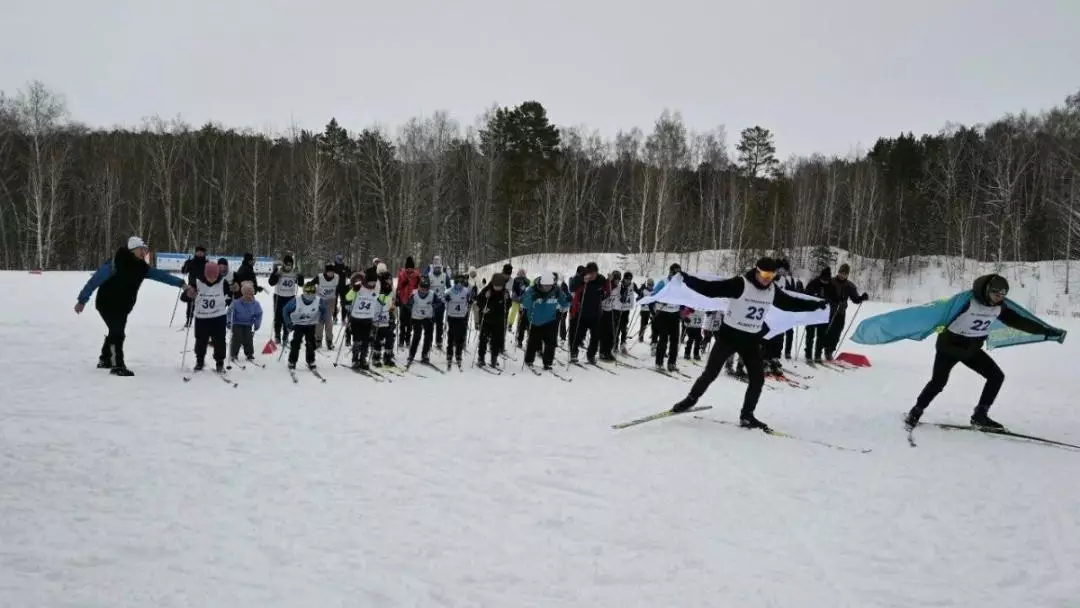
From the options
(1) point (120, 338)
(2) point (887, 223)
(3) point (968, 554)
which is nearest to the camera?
(3) point (968, 554)

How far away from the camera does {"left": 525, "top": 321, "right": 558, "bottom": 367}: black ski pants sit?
36.9 ft

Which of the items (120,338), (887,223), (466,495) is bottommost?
(466,495)

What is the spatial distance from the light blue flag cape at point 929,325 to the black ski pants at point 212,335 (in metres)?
9.28

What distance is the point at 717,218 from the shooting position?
46.5 m

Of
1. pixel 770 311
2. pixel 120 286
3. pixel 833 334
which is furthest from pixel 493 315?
pixel 833 334

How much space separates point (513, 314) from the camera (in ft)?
49.0

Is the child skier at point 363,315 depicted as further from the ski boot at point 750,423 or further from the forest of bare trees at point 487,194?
the forest of bare trees at point 487,194

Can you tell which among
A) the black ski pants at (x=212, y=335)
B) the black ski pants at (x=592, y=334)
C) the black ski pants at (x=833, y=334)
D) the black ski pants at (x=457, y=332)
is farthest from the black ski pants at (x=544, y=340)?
the black ski pants at (x=833, y=334)

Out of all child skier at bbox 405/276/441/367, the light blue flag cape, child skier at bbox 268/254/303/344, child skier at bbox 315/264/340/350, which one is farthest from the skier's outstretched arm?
child skier at bbox 268/254/303/344

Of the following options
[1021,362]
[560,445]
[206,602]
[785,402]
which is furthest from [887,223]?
[206,602]

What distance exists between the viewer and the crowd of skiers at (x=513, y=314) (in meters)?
7.05

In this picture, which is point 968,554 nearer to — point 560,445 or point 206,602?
point 560,445

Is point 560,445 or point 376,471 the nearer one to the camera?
point 376,471

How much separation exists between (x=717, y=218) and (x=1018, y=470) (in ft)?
139
